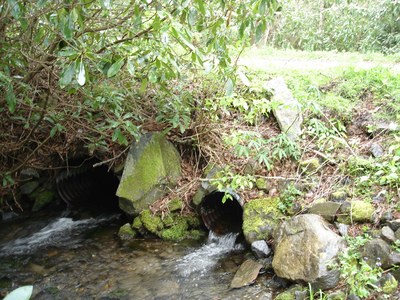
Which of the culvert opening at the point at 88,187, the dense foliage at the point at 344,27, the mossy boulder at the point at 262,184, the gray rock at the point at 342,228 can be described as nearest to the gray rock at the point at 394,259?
the gray rock at the point at 342,228

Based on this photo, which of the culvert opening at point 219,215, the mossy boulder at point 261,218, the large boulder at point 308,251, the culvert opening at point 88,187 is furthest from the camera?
the culvert opening at point 88,187

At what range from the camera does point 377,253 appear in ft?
10.8

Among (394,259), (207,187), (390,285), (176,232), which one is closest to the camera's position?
(390,285)

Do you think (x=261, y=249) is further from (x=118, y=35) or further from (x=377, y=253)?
(x=118, y=35)

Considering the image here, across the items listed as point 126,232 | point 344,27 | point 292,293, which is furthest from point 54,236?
point 344,27

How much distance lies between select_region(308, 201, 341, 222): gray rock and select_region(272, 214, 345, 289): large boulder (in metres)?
0.11

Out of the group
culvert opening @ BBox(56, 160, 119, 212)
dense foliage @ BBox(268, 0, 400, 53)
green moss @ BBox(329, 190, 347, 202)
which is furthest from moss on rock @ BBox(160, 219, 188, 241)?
dense foliage @ BBox(268, 0, 400, 53)

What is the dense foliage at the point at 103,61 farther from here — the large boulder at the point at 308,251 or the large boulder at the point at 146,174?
the large boulder at the point at 308,251

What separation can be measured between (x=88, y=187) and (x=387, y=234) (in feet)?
18.4

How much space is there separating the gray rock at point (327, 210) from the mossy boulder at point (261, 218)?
1.55 feet

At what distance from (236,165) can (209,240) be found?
115 centimetres

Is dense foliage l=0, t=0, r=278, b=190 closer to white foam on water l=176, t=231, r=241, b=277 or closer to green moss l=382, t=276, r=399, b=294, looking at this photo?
white foam on water l=176, t=231, r=241, b=277

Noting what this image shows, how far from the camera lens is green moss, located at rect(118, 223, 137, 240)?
17.8 feet

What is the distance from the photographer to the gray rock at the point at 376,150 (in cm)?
446
